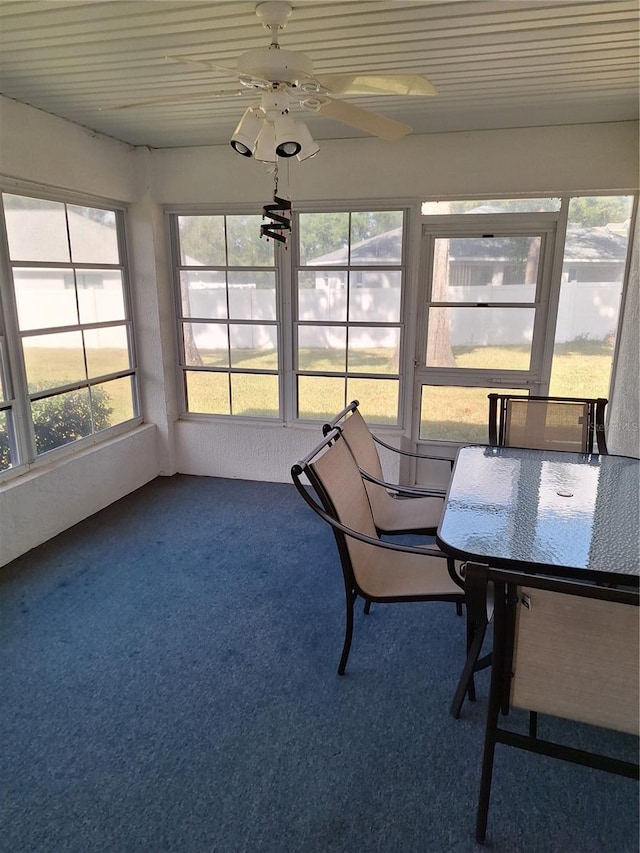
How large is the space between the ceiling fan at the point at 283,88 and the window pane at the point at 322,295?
6.21ft

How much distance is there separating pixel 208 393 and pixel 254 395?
0.41 metres

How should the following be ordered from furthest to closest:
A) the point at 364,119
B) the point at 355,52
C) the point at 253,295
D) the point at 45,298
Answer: the point at 253,295 < the point at 45,298 < the point at 355,52 < the point at 364,119

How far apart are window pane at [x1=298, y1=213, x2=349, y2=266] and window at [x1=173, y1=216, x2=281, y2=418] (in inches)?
10.8

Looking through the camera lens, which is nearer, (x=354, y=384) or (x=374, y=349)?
(x=374, y=349)

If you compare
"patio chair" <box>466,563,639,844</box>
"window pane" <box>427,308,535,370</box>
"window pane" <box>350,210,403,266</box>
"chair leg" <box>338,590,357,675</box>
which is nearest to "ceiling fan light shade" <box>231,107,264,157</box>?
"patio chair" <box>466,563,639,844</box>

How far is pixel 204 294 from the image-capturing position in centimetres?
414

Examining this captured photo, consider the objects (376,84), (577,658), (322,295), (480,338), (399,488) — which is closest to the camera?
(577,658)

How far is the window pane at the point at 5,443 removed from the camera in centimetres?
299

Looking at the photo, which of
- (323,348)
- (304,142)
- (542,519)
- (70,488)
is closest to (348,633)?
(542,519)

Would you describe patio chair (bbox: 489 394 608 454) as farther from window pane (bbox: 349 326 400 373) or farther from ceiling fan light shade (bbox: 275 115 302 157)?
ceiling fan light shade (bbox: 275 115 302 157)

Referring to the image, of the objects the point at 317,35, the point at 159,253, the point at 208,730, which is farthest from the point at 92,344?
the point at 208,730

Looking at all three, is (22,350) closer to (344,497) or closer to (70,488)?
(70,488)

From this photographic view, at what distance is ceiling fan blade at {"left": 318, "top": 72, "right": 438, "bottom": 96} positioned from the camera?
171cm

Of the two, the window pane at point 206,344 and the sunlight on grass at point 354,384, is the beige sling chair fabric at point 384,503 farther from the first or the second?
the window pane at point 206,344
